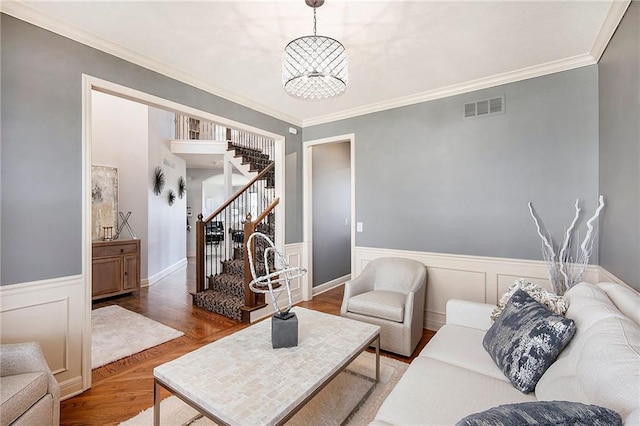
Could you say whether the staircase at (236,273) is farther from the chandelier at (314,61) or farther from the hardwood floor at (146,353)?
the chandelier at (314,61)

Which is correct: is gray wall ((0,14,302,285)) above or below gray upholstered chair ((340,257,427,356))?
above

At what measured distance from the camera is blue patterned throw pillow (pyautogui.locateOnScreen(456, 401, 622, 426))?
2.26 feet

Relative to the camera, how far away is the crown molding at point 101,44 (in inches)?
76.0

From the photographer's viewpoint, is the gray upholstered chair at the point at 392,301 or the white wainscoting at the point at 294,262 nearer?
the gray upholstered chair at the point at 392,301

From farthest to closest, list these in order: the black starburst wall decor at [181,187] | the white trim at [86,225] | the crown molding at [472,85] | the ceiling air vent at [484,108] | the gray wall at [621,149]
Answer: the black starburst wall decor at [181,187] < the ceiling air vent at [484,108] < the crown molding at [472,85] < the white trim at [86,225] < the gray wall at [621,149]

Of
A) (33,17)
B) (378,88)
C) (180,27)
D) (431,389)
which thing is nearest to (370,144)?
(378,88)

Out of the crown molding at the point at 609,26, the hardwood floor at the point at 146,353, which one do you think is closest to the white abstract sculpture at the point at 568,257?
the crown molding at the point at 609,26

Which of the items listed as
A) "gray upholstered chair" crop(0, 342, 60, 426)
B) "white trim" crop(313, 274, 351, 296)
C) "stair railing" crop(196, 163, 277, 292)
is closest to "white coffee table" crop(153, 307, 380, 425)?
"gray upholstered chair" crop(0, 342, 60, 426)

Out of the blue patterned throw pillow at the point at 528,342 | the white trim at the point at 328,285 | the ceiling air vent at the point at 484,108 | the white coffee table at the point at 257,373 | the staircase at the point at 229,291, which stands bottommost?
the white trim at the point at 328,285

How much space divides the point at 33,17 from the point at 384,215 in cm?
358

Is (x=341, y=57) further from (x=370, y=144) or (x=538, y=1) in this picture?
(x=370, y=144)

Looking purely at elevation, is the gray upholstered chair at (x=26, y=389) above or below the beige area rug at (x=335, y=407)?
above

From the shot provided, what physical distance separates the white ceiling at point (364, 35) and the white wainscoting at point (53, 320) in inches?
74.0

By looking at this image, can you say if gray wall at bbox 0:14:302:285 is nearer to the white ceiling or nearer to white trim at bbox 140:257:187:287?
the white ceiling
